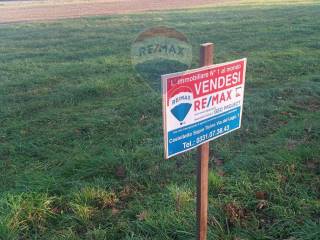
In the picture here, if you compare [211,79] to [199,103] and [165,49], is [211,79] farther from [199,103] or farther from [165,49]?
[165,49]

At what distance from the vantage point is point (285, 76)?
8344mm

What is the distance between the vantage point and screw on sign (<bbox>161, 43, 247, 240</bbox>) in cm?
246

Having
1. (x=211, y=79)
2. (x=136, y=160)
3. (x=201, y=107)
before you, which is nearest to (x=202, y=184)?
(x=201, y=107)

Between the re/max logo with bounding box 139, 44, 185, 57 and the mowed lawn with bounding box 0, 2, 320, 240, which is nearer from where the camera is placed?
the mowed lawn with bounding box 0, 2, 320, 240

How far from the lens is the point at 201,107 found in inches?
103

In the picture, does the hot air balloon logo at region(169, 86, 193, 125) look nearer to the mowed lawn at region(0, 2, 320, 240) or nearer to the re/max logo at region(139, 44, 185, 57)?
the mowed lawn at region(0, 2, 320, 240)

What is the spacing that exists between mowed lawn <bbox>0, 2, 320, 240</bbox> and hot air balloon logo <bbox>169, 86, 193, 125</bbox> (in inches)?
49.2

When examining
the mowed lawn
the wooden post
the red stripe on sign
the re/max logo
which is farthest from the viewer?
the re/max logo

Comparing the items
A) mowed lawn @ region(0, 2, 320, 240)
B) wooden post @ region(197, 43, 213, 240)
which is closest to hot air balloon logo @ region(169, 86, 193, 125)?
wooden post @ region(197, 43, 213, 240)

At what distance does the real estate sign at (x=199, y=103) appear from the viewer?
2.46m

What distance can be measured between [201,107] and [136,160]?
232 cm

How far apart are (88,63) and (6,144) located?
4.89m

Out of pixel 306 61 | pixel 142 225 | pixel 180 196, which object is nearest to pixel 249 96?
pixel 306 61

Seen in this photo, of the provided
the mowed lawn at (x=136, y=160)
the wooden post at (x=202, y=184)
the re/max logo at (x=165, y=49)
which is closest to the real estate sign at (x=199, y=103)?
the wooden post at (x=202, y=184)
